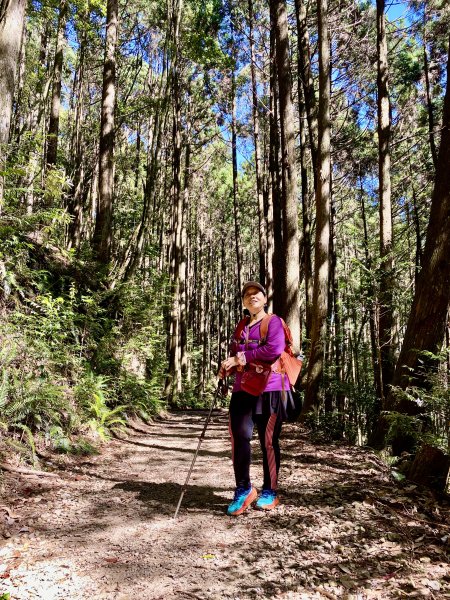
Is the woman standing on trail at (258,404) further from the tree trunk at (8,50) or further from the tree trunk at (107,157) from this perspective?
the tree trunk at (107,157)

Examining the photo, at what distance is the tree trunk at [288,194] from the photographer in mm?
7781

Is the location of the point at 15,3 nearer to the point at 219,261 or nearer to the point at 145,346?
the point at 145,346

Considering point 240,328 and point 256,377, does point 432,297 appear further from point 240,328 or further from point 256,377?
point 256,377

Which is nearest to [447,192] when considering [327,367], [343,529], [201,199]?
[343,529]

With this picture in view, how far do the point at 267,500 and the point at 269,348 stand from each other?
131cm

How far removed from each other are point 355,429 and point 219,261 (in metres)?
29.5

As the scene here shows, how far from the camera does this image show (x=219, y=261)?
3675 centimetres

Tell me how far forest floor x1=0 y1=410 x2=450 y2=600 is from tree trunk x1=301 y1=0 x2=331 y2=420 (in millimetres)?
2820

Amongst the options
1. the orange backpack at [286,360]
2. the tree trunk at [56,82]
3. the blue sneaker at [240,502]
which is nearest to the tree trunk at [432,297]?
the orange backpack at [286,360]

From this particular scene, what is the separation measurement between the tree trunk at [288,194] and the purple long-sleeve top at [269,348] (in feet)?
13.5

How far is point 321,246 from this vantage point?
25.7 ft

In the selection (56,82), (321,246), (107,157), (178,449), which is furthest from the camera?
(56,82)

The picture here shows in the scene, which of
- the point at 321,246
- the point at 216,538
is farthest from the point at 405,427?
the point at 321,246

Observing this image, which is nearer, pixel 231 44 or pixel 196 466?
pixel 196 466
